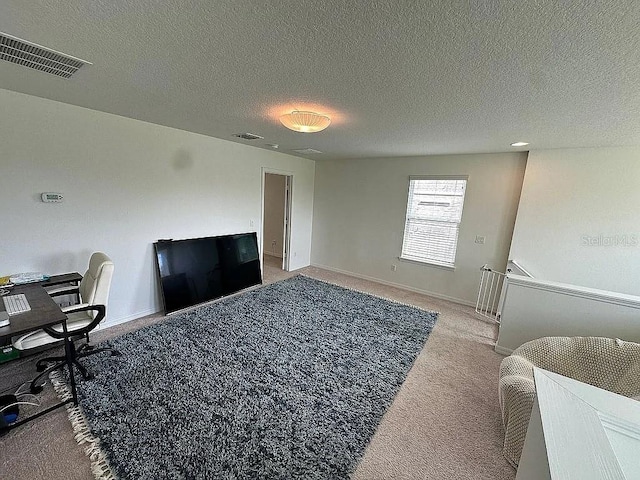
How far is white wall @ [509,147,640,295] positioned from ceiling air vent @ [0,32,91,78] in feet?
16.3

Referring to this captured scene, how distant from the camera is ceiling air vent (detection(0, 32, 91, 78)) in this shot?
60.1 inches

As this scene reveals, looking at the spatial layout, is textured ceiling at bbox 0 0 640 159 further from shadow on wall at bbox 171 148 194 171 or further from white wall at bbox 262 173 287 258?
white wall at bbox 262 173 287 258

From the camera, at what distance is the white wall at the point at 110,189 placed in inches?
98.0

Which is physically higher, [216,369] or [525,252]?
[525,252]

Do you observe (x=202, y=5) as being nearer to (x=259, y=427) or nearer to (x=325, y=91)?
(x=325, y=91)

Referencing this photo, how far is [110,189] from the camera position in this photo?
3.05 m

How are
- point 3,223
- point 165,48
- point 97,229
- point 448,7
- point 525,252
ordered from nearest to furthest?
point 448,7 < point 165,48 < point 3,223 < point 97,229 < point 525,252

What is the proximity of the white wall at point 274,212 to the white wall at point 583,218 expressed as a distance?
196 inches

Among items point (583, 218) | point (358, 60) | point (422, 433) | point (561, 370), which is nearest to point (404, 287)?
point (583, 218)

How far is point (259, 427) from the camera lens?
6.22 feet

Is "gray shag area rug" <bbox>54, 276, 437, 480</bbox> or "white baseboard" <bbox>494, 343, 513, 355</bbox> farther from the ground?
"white baseboard" <bbox>494, 343, 513, 355</bbox>

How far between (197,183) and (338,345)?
119 inches

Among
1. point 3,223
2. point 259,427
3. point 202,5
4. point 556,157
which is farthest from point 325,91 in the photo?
point 556,157

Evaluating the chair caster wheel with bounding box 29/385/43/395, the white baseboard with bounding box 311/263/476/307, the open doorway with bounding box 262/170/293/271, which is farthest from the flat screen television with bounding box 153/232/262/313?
the white baseboard with bounding box 311/263/476/307
